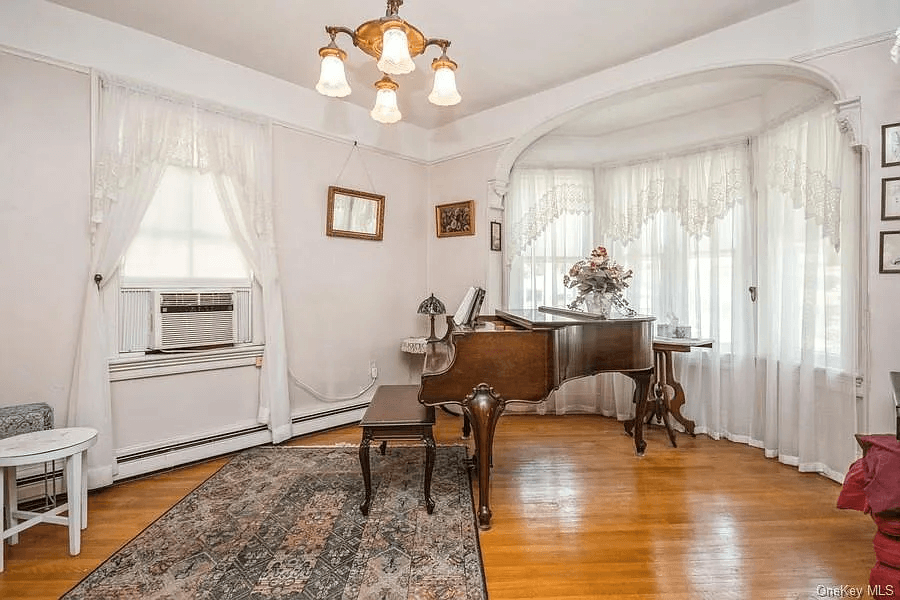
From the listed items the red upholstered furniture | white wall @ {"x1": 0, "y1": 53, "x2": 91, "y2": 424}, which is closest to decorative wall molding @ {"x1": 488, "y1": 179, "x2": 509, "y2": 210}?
white wall @ {"x1": 0, "y1": 53, "x2": 91, "y2": 424}

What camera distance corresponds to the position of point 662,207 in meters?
3.75

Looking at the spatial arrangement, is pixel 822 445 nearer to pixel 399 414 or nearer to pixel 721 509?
pixel 721 509

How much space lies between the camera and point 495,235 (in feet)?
13.2

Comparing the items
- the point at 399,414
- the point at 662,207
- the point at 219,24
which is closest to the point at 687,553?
the point at 399,414

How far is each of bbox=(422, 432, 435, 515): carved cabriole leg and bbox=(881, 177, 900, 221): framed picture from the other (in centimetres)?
257

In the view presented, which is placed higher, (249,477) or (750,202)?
(750,202)

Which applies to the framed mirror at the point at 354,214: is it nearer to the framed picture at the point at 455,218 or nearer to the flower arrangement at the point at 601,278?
the framed picture at the point at 455,218

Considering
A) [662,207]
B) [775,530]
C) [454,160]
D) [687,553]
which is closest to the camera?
[687,553]

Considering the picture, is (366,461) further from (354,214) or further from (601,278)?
(354,214)

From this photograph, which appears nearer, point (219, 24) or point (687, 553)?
point (687, 553)

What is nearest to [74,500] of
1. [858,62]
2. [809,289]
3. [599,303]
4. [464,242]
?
[599,303]

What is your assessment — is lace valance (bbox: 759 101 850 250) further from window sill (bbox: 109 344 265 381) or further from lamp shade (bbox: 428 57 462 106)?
window sill (bbox: 109 344 265 381)

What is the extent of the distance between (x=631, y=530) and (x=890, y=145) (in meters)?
2.34

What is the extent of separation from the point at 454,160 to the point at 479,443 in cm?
295
